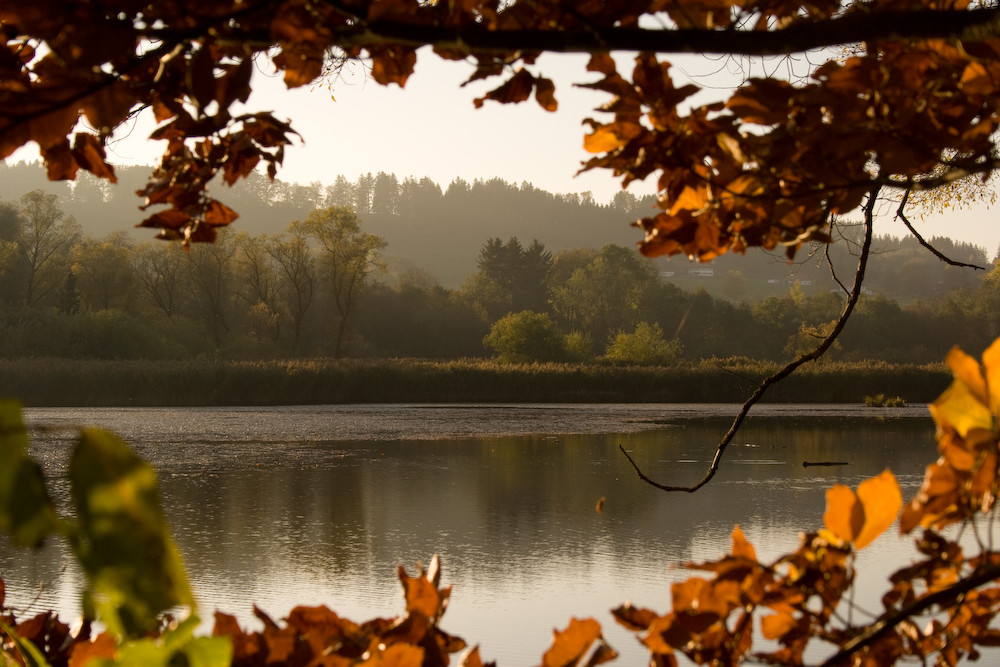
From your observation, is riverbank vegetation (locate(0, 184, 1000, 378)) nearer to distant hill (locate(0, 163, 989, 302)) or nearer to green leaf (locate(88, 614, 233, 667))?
distant hill (locate(0, 163, 989, 302))

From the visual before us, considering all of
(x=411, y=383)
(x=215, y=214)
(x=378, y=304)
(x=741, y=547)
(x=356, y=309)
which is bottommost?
(x=411, y=383)

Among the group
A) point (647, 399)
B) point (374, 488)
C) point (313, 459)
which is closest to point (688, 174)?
point (374, 488)

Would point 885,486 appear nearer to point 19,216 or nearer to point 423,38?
point 423,38

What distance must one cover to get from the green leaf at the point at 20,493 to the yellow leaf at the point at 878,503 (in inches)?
27.0

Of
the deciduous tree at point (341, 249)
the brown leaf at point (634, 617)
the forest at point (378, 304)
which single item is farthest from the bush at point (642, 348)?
the brown leaf at point (634, 617)

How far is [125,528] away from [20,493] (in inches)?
1.5

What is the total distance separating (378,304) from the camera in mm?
48125

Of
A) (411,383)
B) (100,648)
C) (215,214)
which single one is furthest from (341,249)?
(100,648)

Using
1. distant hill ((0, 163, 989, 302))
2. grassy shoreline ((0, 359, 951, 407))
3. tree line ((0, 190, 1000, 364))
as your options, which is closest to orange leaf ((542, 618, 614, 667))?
grassy shoreline ((0, 359, 951, 407))

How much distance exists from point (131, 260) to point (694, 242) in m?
44.1

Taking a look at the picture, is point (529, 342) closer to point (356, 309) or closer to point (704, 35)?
point (356, 309)

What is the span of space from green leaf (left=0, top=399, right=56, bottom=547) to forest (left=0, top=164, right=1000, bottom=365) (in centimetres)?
2956

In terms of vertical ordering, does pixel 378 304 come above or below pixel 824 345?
above

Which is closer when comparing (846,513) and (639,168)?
(846,513)
